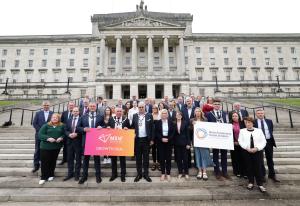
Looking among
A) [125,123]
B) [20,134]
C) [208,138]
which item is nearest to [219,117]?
[208,138]

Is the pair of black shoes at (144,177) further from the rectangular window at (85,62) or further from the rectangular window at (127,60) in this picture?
the rectangular window at (85,62)

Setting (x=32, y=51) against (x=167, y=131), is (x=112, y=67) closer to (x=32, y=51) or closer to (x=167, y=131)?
(x=32, y=51)

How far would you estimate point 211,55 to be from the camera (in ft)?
194

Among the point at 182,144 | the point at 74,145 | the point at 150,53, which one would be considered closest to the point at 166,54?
the point at 150,53

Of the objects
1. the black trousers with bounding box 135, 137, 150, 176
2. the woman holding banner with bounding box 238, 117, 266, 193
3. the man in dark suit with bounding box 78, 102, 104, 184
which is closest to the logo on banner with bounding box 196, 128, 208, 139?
the woman holding banner with bounding box 238, 117, 266, 193

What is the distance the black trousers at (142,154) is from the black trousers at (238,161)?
9.86 ft

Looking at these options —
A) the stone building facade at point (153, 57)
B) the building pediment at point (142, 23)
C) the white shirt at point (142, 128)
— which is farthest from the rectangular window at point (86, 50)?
the white shirt at point (142, 128)

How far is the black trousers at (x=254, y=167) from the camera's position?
21.0 ft

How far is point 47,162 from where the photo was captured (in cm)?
703

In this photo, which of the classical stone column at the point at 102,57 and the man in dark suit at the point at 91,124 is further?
the classical stone column at the point at 102,57

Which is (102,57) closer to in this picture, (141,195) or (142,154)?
(142,154)

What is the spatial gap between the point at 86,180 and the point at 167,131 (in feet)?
10.2

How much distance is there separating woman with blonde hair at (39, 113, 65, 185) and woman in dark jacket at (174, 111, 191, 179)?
387cm

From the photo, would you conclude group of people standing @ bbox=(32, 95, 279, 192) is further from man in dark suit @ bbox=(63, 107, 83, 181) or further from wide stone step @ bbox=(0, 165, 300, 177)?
wide stone step @ bbox=(0, 165, 300, 177)
